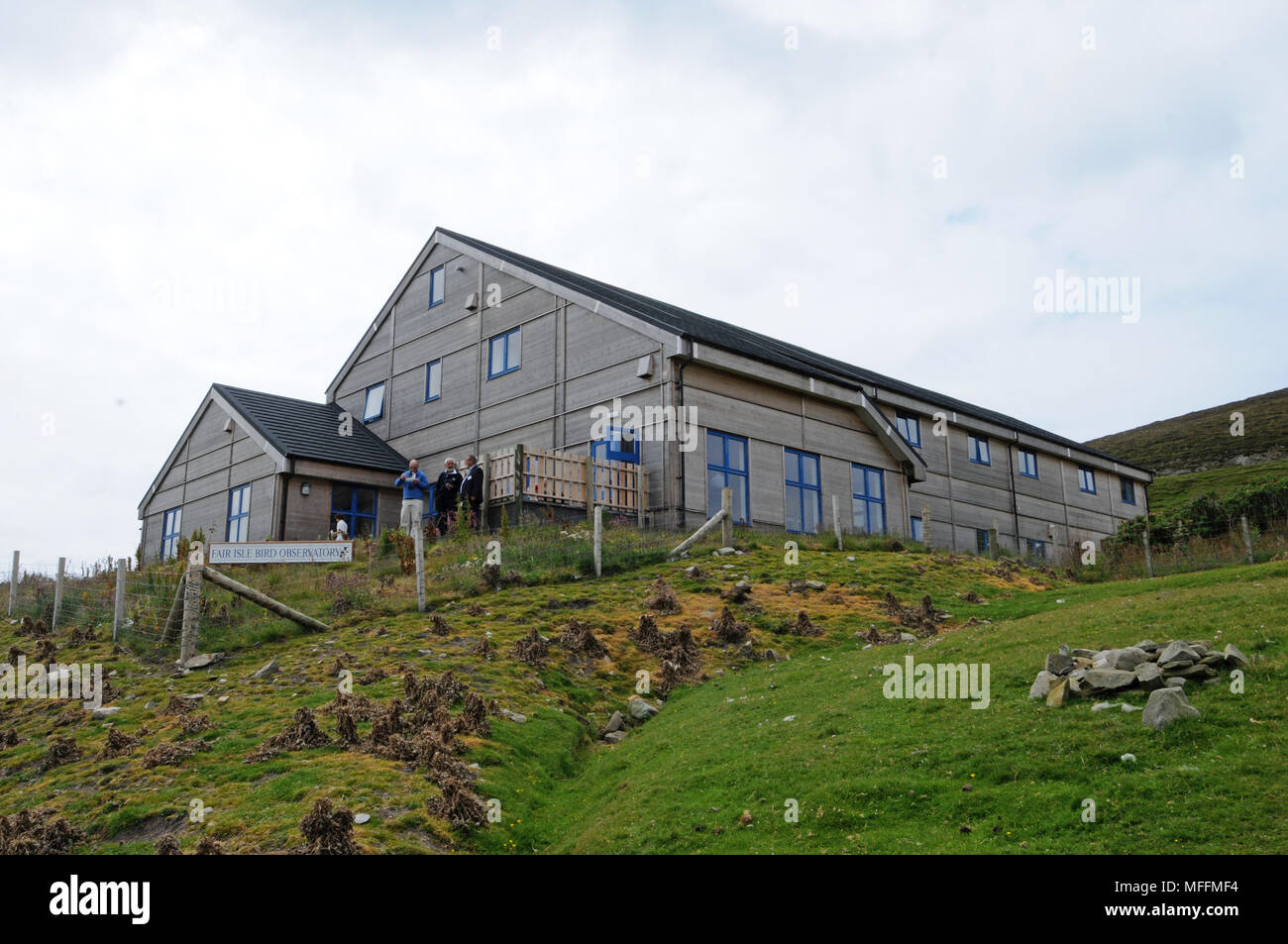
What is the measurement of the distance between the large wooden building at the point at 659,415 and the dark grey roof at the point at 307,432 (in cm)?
36

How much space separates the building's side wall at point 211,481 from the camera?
1281 inches

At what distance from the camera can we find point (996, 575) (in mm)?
23859

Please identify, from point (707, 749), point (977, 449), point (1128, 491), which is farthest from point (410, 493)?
point (1128, 491)

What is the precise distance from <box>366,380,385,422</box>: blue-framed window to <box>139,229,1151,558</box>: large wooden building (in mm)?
83

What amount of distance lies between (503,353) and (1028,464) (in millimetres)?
24416

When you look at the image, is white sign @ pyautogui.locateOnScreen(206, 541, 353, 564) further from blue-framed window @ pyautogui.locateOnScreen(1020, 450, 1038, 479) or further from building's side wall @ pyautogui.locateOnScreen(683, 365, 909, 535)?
blue-framed window @ pyautogui.locateOnScreen(1020, 450, 1038, 479)

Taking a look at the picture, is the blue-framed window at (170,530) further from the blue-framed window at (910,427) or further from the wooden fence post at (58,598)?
the blue-framed window at (910,427)

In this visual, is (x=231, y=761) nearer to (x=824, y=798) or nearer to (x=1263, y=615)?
(x=824, y=798)

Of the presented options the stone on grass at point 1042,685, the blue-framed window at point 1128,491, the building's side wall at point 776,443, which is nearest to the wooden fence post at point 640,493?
the building's side wall at point 776,443

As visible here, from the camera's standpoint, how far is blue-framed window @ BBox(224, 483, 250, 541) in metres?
33.3

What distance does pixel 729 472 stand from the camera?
28.6m
